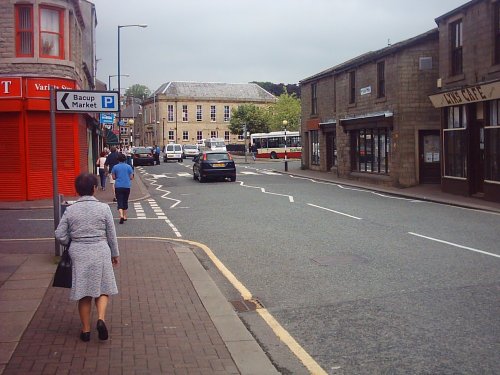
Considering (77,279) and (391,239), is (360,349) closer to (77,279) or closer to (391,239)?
(77,279)

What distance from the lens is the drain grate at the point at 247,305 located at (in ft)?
23.5

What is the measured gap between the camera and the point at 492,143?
20.0 m

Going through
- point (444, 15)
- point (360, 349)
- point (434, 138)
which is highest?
point (444, 15)

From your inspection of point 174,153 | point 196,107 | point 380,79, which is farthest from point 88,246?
point 196,107

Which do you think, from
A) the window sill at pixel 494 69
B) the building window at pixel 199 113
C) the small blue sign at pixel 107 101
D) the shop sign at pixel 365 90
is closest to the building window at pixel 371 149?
the shop sign at pixel 365 90

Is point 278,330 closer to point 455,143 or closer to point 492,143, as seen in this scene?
point 492,143

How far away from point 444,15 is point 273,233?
13.9 meters

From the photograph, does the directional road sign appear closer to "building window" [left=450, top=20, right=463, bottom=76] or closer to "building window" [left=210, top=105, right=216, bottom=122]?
"building window" [left=450, top=20, right=463, bottom=76]

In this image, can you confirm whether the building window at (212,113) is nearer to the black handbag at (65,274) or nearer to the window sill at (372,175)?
the window sill at (372,175)

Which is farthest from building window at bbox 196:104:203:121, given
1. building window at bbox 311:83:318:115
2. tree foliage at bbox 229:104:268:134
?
building window at bbox 311:83:318:115

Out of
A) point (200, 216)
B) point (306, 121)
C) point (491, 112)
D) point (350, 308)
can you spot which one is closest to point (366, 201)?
point (491, 112)

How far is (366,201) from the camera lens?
68.1ft

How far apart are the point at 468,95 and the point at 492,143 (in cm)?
199

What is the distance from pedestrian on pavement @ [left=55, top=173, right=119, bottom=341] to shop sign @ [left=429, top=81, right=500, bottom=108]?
16335 millimetres
